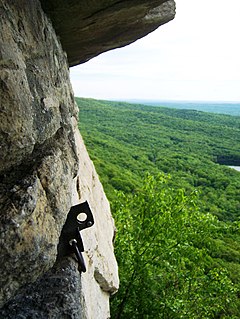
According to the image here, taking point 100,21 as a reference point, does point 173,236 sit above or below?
below

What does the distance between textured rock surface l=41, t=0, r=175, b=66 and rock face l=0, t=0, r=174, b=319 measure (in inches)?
0.5

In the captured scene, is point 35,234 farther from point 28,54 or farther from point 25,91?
point 28,54

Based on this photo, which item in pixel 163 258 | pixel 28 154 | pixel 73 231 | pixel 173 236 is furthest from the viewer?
pixel 163 258

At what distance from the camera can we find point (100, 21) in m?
4.03

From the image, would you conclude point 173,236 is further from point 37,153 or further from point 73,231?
point 37,153

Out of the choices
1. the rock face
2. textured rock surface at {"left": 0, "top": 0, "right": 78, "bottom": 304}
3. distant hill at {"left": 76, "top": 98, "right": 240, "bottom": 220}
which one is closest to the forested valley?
distant hill at {"left": 76, "top": 98, "right": 240, "bottom": 220}

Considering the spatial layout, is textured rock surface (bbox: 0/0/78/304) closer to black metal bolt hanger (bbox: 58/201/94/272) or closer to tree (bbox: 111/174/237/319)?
black metal bolt hanger (bbox: 58/201/94/272)

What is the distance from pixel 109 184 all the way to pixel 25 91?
1692 inches

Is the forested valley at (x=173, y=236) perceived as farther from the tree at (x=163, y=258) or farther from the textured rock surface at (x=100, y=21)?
the textured rock surface at (x=100, y=21)

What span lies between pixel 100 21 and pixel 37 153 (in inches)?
77.3

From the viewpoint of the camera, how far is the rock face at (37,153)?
7.60 ft

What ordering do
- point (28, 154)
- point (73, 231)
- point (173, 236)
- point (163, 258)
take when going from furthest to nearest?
point (163, 258)
point (173, 236)
point (73, 231)
point (28, 154)

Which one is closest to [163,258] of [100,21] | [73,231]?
[73,231]

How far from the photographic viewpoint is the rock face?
232 centimetres
